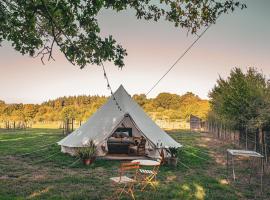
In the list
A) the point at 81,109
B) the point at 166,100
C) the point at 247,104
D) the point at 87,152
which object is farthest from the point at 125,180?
the point at 166,100

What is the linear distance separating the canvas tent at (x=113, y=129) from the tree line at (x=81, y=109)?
2209 centimetres

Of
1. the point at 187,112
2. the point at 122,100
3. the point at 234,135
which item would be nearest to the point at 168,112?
the point at 187,112

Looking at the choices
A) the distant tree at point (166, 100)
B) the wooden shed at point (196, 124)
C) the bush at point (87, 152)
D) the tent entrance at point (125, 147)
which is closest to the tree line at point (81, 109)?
the distant tree at point (166, 100)

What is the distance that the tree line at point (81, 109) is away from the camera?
51.2 meters

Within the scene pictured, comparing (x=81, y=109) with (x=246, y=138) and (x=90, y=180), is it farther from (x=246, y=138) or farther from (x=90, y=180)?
(x=90, y=180)

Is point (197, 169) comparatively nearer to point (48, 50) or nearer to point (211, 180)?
point (211, 180)

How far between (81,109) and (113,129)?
160 feet

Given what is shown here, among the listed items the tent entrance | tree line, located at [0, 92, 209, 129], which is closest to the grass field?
the tent entrance

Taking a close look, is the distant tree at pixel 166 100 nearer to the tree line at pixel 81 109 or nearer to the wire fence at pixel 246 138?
the tree line at pixel 81 109

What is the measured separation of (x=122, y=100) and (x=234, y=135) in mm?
8623

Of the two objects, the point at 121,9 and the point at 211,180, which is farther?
the point at 211,180

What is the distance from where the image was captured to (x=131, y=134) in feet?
62.1

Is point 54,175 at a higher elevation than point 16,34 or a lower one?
lower

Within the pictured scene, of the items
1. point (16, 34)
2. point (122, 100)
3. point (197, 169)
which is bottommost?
point (197, 169)
